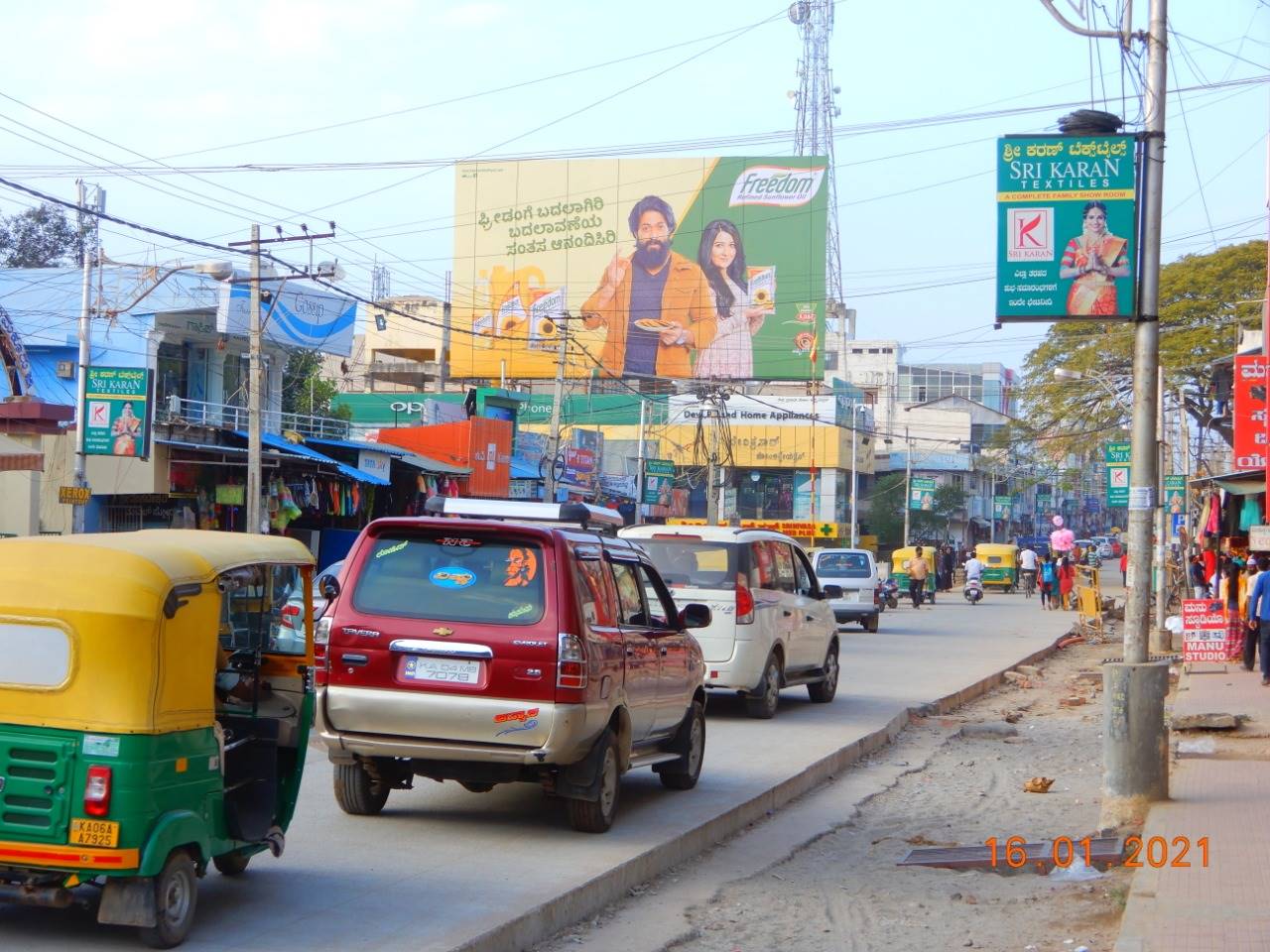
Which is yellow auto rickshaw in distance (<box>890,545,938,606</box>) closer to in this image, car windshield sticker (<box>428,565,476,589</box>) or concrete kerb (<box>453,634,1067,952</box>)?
concrete kerb (<box>453,634,1067,952</box>)

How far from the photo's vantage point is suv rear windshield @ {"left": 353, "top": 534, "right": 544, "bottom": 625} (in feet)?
27.7

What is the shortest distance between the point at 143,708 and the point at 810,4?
73.2 m

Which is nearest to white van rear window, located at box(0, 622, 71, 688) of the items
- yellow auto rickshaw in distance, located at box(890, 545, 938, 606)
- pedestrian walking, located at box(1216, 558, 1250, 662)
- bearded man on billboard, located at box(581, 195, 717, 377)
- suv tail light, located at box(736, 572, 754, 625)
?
suv tail light, located at box(736, 572, 754, 625)

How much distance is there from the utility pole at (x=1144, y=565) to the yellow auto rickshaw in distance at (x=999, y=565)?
2118 inches

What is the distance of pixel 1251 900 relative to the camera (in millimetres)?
7258

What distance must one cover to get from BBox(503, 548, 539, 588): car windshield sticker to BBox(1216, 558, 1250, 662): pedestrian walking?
756 inches

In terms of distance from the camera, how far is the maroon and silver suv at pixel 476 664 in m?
8.23

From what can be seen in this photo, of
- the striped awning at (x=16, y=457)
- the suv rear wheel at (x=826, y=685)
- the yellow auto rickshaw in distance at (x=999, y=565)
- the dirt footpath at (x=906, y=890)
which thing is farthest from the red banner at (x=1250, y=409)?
the yellow auto rickshaw in distance at (x=999, y=565)

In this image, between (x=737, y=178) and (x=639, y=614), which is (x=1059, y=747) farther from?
(x=737, y=178)

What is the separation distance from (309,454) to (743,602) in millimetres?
20416

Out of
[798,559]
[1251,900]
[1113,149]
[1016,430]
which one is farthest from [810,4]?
[1251,900]

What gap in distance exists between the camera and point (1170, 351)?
4122cm

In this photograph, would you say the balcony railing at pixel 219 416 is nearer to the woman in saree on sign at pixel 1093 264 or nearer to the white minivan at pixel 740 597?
the white minivan at pixel 740 597

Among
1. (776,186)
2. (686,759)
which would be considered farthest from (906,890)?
(776,186)
